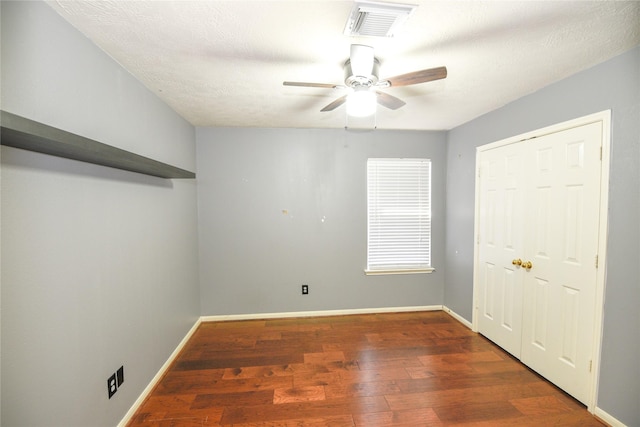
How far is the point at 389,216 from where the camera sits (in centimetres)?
346

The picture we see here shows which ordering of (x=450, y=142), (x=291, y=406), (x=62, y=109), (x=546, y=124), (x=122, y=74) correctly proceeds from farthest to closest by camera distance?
(x=450, y=142), (x=546, y=124), (x=291, y=406), (x=122, y=74), (x=62, y=109)

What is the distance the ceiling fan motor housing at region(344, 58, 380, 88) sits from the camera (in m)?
1.60

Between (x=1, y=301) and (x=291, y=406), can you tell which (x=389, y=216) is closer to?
(x=291, y=406)

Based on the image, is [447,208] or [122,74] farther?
[447,208]

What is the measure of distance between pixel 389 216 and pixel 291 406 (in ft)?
7.82

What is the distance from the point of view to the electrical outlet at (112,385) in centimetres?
162

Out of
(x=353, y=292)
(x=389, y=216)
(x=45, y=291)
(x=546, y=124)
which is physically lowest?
(x=353, y=292)

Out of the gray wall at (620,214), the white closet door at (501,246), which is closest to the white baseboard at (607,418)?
the gray wall at (620,214)

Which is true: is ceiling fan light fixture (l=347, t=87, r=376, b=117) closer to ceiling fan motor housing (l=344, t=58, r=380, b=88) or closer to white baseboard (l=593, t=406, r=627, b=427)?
ceiling fan motor housing (l=344, t=58, r=380, b=88)

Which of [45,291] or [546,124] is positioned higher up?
[546,124]

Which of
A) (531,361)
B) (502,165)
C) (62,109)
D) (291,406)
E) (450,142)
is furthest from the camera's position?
(450,142)

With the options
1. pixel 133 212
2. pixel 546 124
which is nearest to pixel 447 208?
pixel 546 124

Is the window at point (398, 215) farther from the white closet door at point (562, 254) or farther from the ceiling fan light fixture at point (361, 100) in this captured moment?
the ceiling fan light fixture at point (361, 100)

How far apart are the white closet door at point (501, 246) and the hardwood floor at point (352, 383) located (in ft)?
0.85
